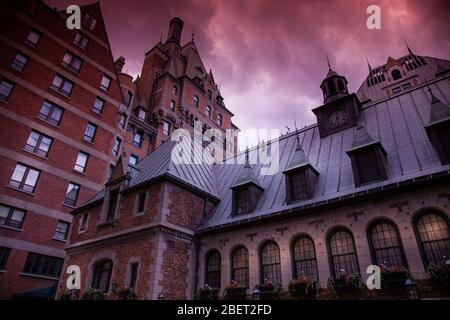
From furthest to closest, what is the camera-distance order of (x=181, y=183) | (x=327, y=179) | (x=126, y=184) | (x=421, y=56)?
1. (x=421, y=56)
2. (x=126, y=184)
3. (x=181, y=183)
4. (x=327, y=179)

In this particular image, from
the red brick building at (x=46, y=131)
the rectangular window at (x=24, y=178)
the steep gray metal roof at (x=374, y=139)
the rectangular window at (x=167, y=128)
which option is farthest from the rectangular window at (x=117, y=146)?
the steep gray metal roof at (x=374, y=139)

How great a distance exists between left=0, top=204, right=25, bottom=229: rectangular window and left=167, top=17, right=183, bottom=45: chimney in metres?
44.4

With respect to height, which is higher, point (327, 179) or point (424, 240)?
point (327, 179)

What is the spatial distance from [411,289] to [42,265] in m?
27.3

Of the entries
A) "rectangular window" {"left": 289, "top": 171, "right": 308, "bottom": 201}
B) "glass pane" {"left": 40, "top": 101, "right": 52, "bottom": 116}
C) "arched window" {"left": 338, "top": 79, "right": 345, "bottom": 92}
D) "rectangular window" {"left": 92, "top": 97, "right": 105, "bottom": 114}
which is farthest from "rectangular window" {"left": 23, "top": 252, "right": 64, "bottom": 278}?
"arched window" {"left": 338, "top": 79, "right": 345, "bottom": 92}

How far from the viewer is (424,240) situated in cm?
1195

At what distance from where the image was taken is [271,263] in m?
15.6

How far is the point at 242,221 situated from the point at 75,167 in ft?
69.3

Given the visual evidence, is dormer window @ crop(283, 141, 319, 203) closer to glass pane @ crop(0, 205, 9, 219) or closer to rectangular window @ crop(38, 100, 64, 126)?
glass pane @ crop(0, 205, 9, 219)

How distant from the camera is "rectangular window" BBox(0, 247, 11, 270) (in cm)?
2400

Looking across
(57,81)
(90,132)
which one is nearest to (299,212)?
(90,132)

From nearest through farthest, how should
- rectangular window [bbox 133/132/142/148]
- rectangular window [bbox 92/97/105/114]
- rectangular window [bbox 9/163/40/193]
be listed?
rectangular window [bbox 9/163/40/193] < rectangular window [bbox 92/97/105/114] < rectangular window [bbox 133/132/142/148]
